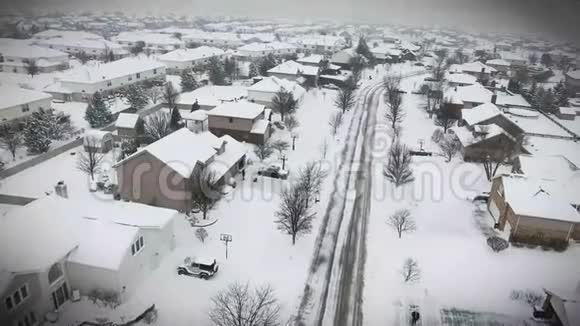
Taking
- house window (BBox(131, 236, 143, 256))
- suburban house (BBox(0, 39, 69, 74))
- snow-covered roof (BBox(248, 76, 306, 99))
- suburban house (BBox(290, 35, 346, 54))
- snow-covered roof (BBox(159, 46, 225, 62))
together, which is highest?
suburban house (BBox(290, 35, 346, 54))

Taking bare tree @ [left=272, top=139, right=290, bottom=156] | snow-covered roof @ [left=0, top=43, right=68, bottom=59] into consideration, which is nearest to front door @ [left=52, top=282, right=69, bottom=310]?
bare tree @ [left=272, top=139, right=290, bottom=156]

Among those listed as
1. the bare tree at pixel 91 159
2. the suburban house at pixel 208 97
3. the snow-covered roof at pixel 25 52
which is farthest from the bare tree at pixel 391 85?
the snow-covered roof at pixel 25 52

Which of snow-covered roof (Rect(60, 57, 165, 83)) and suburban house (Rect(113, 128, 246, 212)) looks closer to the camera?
suburban house (Rect(113, 128, 246, 212))

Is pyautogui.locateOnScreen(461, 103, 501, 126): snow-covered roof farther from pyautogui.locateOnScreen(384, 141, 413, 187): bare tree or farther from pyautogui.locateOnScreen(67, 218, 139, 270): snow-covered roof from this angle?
pyautogui.locateOnScreen(67, 218, 139, 270): snow-covered roof

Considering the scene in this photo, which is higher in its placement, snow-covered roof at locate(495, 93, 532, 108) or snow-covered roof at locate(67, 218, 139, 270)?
snow-covered roof at locate(495, 93, 532, 108)

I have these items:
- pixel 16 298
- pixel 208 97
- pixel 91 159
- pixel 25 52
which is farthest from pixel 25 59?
pixel 16 298

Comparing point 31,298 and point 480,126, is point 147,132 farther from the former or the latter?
point 480,126

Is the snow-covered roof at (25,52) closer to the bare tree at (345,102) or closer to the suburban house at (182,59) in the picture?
the suburban house at (182,59)
